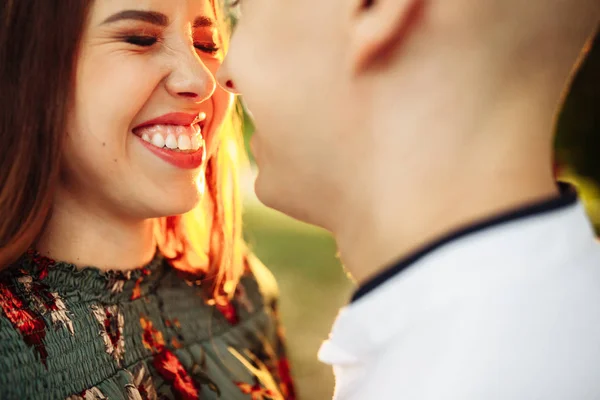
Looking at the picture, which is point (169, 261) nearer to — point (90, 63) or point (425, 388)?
point (90, 63)

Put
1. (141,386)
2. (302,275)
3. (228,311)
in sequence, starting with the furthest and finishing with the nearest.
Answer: (302,275) < (228,311) < (141,386)

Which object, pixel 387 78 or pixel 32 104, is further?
pixel 32 104

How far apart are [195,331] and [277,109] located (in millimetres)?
603

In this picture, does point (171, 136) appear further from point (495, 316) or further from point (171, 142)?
point (495, 316)

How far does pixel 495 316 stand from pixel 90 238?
0.67 meters

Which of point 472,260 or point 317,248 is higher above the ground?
point 472,260

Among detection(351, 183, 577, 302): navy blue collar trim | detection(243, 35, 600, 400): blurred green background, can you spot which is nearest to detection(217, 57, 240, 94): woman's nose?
detection(351, 183, 577, 302): navy blue collar trim

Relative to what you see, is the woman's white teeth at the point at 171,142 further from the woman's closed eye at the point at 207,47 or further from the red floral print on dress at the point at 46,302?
the red floral print on dress at the point at 46,302

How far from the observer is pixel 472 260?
506 millimetres

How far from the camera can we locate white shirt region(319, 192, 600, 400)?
47 centimetres

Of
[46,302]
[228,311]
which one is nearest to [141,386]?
[46,302]

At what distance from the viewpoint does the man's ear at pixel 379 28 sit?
545mm

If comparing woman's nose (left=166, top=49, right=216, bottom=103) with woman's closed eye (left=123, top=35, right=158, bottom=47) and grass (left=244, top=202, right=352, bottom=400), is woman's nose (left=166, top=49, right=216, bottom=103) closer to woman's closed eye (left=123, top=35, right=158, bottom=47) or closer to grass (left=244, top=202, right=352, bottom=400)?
woman's closed eye (left=123, top=35, right=158, bottom=47)

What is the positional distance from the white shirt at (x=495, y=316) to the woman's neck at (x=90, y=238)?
557 millimetres
